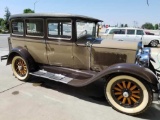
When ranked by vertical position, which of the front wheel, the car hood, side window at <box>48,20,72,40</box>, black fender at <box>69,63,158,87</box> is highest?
side window at <box>48,20,72,40</box>

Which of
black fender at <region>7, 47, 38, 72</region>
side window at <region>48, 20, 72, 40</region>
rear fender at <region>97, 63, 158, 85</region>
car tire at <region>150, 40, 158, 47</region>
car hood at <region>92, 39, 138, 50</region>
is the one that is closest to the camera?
rear fender at <region>97, 63, 158, 85</region>

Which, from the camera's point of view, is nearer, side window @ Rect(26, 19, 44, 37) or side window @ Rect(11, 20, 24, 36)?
side window @ Rect(26, 19, 44, 37)

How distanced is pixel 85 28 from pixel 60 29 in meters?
0.67

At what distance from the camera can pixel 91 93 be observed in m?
4.29

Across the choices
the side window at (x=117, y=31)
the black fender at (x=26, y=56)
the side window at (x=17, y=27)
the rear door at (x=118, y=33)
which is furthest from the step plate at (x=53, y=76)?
the side window at (x=117, y=31)

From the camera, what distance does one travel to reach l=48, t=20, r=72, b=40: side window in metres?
4.19

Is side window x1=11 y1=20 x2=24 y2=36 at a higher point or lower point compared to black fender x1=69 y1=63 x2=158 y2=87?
higher

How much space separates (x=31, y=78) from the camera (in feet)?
17.1

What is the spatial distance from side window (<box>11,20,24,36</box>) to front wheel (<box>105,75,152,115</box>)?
9.72 ft

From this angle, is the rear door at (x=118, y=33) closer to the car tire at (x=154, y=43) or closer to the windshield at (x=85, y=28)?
the car tire at (x=154, y=43)

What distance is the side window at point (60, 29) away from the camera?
419 centimetres

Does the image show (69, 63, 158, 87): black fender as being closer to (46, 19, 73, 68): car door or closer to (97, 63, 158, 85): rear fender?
(97, 63, 158, 85): rear fender

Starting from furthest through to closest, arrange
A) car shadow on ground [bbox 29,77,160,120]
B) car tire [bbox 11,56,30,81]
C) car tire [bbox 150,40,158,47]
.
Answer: car tire [bbox 150,40,158,47] < car tire [bbox 11,56,30,81] < car shadow on ground [bbox 29,77,160,120]

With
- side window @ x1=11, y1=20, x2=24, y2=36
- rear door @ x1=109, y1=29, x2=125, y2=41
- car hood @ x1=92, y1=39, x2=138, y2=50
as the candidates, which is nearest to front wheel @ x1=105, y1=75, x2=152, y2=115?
car hood @ x1=92, y1=39, x2=138, y2=50
